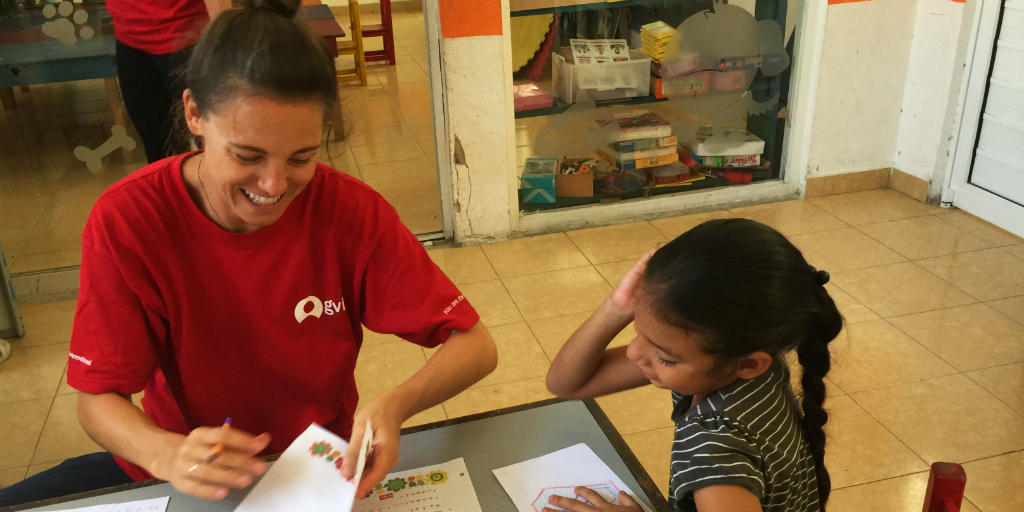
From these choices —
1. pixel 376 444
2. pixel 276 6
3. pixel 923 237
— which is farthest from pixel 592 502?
pixel 923 237

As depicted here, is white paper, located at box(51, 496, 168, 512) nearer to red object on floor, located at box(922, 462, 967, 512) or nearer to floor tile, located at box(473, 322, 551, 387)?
red object on floor, located at box(922, 462, 967, 512)

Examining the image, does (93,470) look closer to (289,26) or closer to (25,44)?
(289,26)

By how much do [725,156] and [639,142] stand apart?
1.49ft

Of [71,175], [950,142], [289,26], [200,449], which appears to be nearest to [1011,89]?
[950,142]

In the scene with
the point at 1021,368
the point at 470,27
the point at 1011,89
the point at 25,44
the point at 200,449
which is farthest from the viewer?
the point at 1011,89

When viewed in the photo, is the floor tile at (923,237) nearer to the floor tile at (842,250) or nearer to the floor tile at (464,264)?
the floor tile at (842,250)

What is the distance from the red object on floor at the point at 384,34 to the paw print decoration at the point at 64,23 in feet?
8.29

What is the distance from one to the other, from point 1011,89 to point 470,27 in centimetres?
221

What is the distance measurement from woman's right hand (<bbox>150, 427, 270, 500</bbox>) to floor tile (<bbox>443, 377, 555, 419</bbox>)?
1.42 m

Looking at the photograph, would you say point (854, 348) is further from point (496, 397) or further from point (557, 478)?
point (557, 478)

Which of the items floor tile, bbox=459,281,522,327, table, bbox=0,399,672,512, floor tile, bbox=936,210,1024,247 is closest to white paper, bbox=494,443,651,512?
table, bbox=0,399,672,512

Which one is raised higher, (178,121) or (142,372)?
(178,121)

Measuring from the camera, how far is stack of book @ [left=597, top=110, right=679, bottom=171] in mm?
3650

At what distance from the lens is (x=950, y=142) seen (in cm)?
363
